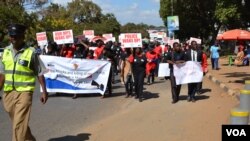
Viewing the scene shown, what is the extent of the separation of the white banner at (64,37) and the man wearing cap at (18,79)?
10.9 m

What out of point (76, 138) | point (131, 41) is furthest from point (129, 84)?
point (76, 138)

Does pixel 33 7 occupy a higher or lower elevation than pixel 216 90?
higher

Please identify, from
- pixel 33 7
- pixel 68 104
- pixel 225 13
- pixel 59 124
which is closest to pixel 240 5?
pixel 225 13

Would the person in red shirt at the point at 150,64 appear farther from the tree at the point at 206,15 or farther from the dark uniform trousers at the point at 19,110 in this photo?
the tree at the point at 206,15

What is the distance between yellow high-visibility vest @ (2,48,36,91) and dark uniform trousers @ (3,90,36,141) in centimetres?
10

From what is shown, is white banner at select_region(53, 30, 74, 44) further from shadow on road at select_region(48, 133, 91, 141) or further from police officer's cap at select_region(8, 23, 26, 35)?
police officer's cap at select_region(8, 23, 26, 35)

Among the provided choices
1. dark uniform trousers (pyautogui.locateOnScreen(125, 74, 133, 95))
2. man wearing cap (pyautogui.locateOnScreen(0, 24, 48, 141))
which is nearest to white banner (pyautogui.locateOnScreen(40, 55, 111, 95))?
dark uniform trousers (pyautogui.locateOnScreen(125, 74, 133, 95))

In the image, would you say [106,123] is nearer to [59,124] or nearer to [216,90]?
[59,124]

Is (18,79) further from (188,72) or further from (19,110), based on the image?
(188,72)

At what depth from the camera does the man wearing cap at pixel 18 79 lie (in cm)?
699

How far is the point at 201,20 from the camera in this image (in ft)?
192

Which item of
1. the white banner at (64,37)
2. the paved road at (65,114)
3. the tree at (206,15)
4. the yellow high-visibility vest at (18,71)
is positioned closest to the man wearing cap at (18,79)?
the yellow high-visibility vest at (18,71)

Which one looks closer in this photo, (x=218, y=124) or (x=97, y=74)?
(x=218, y=124)

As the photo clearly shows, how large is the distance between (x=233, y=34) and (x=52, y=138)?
27172 mm
